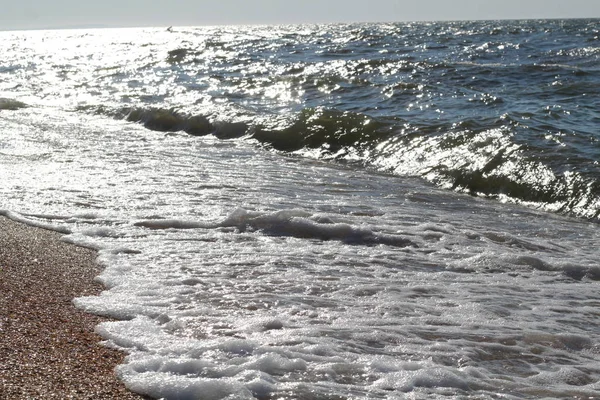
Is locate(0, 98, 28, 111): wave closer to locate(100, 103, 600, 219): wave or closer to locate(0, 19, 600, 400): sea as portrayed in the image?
locate(0, 19, 600, 400): sea

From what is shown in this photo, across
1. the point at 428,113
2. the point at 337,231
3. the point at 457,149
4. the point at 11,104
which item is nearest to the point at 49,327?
the point at 337,231

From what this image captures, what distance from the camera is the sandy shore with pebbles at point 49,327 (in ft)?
8.82

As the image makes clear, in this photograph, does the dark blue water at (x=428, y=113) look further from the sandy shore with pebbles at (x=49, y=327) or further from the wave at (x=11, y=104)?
the sandy shore with pebbles at (x=49, y=327)

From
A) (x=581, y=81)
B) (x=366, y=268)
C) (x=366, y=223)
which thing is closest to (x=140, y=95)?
(x=581, y=81)

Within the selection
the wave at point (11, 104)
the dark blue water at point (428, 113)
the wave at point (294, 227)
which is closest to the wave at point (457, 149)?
the dark blue water at point (428, 113)

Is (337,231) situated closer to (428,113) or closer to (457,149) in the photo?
(457,149)

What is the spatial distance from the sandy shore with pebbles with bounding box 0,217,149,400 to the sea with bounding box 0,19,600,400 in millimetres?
101

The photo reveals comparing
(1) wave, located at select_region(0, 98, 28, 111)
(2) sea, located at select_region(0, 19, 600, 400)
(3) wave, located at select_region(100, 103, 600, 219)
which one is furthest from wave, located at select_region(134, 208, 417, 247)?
(1) wave, located at select_region(0, 98, 28, 111)

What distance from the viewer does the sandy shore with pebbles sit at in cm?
269

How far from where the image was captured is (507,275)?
180 inches

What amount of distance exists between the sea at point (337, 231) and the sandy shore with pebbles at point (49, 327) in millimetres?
101

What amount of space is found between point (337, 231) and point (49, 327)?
250 cm

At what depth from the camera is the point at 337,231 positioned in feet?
17.5

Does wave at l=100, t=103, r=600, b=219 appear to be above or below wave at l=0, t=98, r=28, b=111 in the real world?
below
